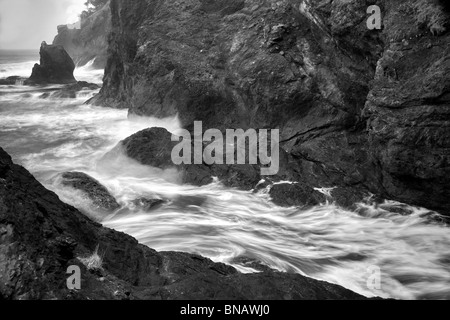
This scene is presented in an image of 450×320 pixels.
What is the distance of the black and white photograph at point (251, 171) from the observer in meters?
3.79

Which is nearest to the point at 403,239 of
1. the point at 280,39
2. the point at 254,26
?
the point at 280,39

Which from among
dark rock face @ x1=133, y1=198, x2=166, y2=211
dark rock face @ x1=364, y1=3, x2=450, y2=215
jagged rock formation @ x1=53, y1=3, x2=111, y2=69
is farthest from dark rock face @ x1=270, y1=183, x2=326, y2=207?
jagged rock formation @ x1=53, y1=3, x2=111, y2=69

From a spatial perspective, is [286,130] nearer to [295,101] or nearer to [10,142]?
[295,101]

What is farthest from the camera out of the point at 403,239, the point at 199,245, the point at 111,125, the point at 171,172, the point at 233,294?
the point at 111,125

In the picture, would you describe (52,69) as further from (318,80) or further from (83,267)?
(83,267)

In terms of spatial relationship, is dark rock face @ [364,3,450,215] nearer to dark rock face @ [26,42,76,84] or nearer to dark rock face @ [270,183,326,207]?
dark rock face @ [270,183,326,207]

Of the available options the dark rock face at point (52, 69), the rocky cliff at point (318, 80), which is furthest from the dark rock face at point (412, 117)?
the dark rock face at point (52, 69)

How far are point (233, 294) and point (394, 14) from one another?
7.58m

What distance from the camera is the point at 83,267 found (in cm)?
370

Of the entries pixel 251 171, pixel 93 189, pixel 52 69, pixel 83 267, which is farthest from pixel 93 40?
pixel 83 267

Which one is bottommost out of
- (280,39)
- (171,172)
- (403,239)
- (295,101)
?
(403,239)

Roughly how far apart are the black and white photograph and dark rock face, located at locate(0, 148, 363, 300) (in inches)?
0.7

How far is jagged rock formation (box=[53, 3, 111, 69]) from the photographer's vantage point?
43625mm
